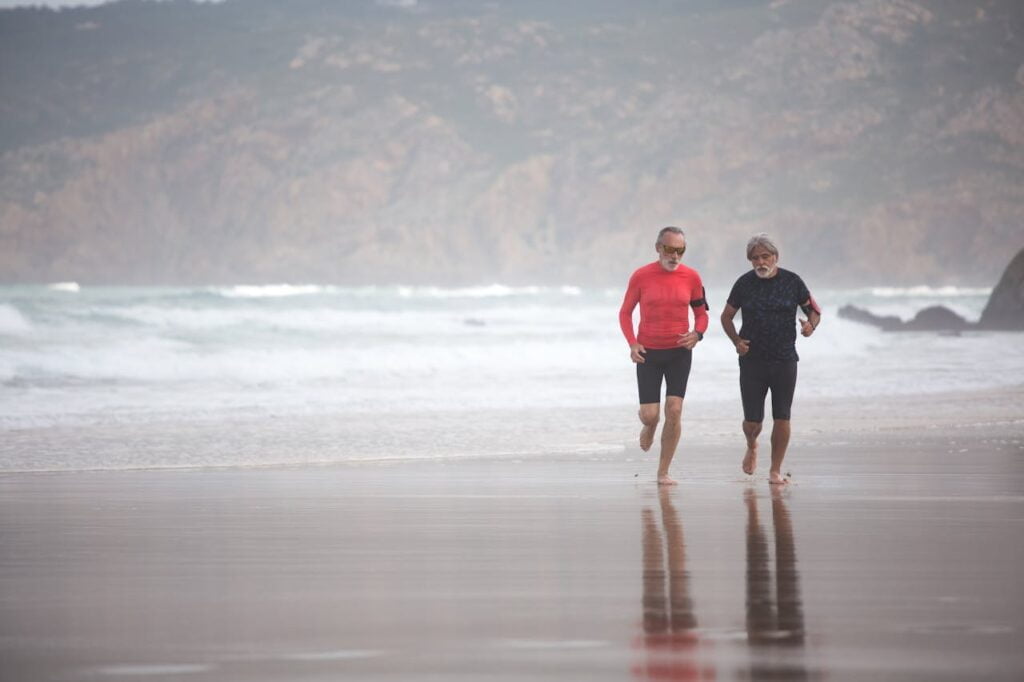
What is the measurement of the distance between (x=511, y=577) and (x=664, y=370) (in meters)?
4.40

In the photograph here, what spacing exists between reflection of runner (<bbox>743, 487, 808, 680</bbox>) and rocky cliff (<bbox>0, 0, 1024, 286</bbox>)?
15649 centimetres

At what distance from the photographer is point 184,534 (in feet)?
24.0

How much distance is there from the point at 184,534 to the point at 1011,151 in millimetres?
171587

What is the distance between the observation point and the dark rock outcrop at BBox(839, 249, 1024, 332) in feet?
157

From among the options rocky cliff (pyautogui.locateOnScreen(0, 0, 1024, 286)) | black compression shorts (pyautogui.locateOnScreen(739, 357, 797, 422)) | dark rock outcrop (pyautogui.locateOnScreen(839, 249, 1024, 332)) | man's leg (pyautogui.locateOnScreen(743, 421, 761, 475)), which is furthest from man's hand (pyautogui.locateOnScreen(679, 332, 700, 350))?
rocky cliff (pyautogui.locateOnScreen(0, 0, 1024, 286))

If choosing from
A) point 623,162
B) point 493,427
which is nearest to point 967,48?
point 623,162

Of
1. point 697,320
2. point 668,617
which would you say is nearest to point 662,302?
point 697,320

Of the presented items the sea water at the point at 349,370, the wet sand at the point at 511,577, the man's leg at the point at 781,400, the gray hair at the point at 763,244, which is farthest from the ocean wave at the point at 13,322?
the gray hair at the point at 763,244

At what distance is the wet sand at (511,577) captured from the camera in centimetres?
442

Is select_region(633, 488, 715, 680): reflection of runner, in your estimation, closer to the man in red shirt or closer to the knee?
the man in red shirt

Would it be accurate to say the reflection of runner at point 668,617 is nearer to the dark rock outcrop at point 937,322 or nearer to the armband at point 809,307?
the armband at point 809,307

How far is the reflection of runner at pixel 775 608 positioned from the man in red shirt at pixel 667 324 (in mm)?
2515

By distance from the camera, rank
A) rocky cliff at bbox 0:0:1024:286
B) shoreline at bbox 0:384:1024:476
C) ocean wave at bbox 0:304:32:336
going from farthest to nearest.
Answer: rocky cliff at bbox 0:0:1024:286, ocean wave at bbox 0:304:32:336, shoreline at bbox 0:384:1024:476

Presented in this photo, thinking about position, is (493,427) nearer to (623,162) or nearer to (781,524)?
(781,524)
